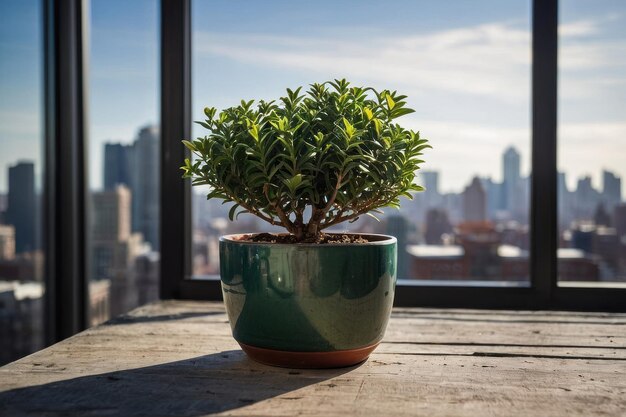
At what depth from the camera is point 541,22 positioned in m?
1.30

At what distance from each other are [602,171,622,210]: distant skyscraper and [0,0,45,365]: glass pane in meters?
1.44

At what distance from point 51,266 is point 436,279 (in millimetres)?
1020

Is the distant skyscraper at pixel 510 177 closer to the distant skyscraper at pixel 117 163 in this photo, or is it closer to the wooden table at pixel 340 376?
the wooden table at pixel 340 376

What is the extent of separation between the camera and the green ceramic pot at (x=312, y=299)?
78 centimetres

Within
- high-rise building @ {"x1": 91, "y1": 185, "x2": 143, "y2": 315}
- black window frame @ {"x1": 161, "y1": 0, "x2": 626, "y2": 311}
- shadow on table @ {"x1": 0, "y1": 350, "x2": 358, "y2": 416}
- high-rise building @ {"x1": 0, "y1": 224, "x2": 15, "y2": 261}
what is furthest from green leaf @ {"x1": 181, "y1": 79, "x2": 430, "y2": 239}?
high-rise building @ {"x1": 91, "y1": 185, "x2": 143, "y2": 315}

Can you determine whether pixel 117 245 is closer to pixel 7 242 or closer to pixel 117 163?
pixel 117 163

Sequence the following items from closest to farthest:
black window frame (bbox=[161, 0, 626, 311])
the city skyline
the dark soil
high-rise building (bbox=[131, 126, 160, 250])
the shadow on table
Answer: the shadow on table, the dark soil, black window frame (bbox=[161, 0, 626, 311]), the city skyline, high-rise building (bbox=[131, 126, 160, 250])

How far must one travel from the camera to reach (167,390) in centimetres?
74

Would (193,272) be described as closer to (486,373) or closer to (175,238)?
(175,238)

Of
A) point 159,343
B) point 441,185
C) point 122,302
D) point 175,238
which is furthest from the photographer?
point 122,302

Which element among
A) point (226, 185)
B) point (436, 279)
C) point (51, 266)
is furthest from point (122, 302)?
point (226, 185)

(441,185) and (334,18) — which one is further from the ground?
(334,18)

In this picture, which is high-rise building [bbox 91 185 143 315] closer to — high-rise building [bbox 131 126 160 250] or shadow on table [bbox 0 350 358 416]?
high-rise building [bbox 131 126 160 250]

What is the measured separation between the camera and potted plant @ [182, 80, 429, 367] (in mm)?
785
